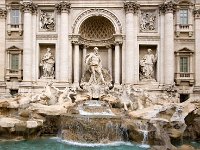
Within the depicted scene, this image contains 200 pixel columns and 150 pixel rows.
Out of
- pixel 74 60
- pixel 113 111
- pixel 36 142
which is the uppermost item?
pixel 74 60

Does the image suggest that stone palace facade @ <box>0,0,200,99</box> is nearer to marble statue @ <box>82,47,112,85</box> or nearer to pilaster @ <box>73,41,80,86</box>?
pilaster @ <box>73,41,80,86</box>

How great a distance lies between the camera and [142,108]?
2294 cm

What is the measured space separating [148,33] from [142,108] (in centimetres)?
787

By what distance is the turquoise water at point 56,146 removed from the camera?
701 inches

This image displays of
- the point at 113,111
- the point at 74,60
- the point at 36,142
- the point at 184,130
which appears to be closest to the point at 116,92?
the point at 113,111

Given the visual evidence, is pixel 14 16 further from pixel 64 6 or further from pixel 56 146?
pixel 56 146

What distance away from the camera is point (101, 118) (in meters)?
20.1

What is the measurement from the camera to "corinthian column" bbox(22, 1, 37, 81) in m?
27.6

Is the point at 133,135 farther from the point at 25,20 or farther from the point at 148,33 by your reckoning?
the point at 25,20

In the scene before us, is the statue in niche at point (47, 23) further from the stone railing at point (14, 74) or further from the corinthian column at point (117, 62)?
the corinthian column at point (117, 62)

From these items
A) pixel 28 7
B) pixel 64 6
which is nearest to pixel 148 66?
pixel 64 6

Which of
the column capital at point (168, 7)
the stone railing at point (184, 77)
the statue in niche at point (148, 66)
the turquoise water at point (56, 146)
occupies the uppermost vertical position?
the column capital at point (168, 7)

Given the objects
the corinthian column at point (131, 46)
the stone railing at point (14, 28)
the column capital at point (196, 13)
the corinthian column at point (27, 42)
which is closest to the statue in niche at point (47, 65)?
the corinthian column at point (27, 42)

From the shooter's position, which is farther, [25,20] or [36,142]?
[25,20]
